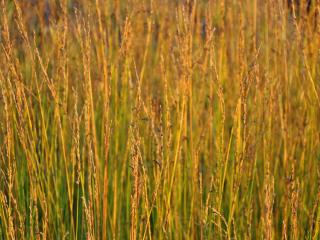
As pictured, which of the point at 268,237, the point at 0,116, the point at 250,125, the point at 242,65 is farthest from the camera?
the point at 0,116

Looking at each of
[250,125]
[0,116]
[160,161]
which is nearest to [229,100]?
[250,125]

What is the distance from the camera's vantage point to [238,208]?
2494mm

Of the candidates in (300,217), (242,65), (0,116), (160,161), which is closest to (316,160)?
(300,217)

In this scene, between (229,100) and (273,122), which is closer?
(273,122)

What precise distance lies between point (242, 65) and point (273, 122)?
625mm

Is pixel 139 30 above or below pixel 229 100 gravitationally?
above

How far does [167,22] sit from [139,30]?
25cm

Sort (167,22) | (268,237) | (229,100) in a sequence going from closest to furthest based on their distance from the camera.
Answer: (268,237) < (229,100) < (167,22)

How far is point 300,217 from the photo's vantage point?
2469 mm

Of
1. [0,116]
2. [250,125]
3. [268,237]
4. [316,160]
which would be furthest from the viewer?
[0,116]

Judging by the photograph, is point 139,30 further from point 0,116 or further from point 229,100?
point 0,116

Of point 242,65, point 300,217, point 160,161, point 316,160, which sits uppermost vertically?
point 242,65

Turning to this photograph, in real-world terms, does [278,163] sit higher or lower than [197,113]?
lower

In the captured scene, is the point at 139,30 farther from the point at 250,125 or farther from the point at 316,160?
the point at 316,160
